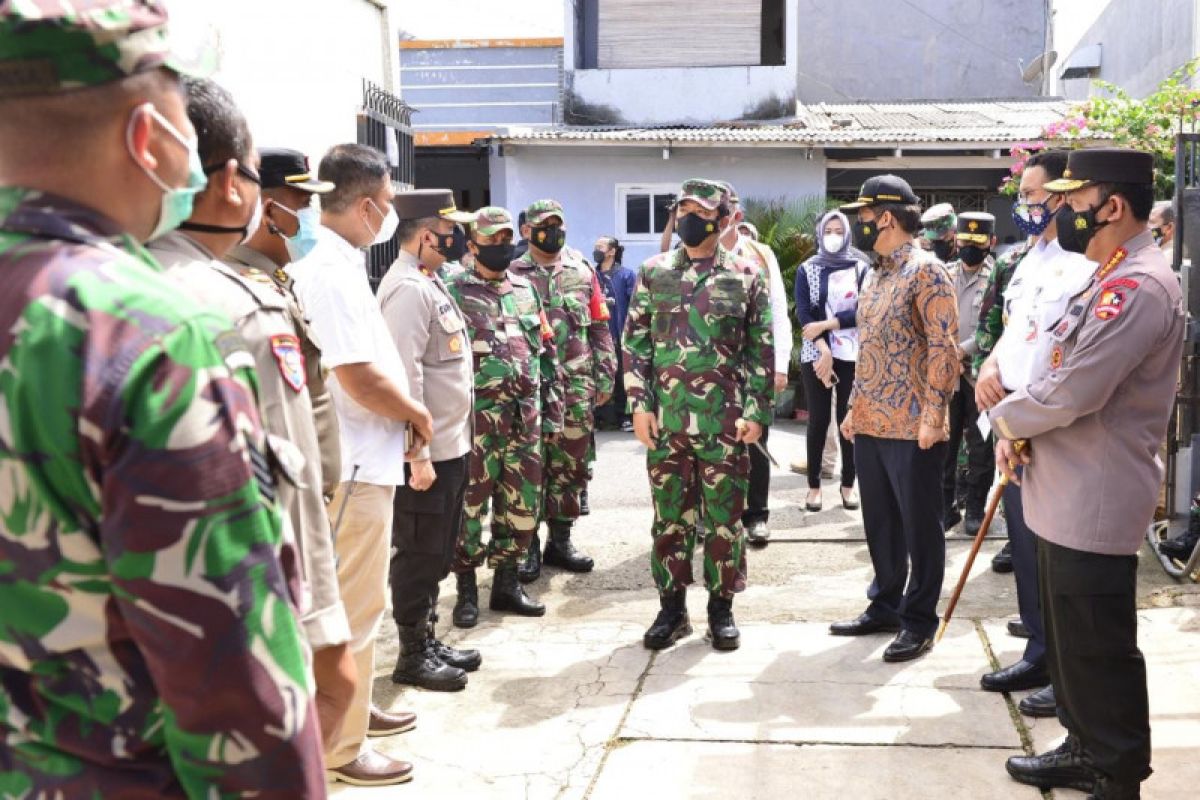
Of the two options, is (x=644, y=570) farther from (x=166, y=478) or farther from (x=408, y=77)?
(x=408, y=77)

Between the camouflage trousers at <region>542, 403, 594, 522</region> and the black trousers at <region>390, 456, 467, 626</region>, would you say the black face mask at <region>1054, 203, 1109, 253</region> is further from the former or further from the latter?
the camouflage trousers at <region>542, 403, 594, 522</region>

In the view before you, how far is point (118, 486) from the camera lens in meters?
1.30

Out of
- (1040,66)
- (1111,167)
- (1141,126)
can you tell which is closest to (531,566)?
(1111,167)

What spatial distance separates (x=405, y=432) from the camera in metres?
4.22

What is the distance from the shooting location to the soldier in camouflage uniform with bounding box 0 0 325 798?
4.29ft

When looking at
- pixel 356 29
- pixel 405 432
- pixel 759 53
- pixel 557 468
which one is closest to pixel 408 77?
pixel 759 53

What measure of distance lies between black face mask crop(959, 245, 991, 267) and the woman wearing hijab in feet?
2.19

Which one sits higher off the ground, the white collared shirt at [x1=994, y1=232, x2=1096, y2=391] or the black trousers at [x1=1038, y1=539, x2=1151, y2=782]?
the white collared shirt at [x1=994, y1=232, x2=1096, y2=391]

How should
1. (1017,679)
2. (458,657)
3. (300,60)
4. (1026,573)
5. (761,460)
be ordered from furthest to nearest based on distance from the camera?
(300,60) < (761,460) < (458,657) < (1026,573) < (1017,679)

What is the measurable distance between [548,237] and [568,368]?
78 centimetres

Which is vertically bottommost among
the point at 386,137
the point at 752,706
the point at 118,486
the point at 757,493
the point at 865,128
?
the point at 752,706

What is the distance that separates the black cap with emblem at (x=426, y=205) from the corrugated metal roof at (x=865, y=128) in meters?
10.1

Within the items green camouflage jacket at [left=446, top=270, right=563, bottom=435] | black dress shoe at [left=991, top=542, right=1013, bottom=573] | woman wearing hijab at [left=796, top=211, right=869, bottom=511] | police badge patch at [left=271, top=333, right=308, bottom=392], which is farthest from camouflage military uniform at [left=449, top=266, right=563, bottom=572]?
police badge patch at [left=271, top=333, right=308, bottom=392]

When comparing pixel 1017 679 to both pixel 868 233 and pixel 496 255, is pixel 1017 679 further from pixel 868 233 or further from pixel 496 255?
pixel 496 255
